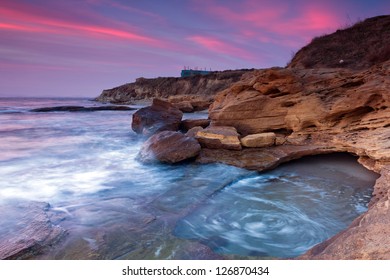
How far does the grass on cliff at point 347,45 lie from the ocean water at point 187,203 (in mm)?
7937

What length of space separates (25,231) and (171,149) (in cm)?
369

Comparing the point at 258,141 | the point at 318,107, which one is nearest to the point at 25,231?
the point at 258,141

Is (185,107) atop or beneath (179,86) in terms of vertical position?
beneath

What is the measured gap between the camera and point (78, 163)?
710cm

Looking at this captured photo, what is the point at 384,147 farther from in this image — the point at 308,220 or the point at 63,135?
the point at 63,135

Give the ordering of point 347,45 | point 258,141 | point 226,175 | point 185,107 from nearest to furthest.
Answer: point 226,175 < point 258,141 < point 347,45 < point 185,107

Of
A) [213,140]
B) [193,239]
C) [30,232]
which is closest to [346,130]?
[213,140]

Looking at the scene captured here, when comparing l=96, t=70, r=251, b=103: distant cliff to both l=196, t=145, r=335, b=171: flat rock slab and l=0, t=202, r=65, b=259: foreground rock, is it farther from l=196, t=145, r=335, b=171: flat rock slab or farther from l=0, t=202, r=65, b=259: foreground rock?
l=0, t=202, r=65, b=259: foreground rock

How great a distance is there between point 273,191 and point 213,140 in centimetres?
247

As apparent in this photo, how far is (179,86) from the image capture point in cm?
4606

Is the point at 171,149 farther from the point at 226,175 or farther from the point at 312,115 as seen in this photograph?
the point at 312,115

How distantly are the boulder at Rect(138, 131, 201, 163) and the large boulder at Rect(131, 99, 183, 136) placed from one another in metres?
3.28

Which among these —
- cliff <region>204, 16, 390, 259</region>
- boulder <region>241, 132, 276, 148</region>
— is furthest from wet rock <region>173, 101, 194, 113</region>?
boulder <region>241, 132, 276, 148</region>

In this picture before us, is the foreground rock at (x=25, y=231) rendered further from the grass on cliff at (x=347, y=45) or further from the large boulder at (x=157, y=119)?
the grass on cliff at (x=347, y=45)
